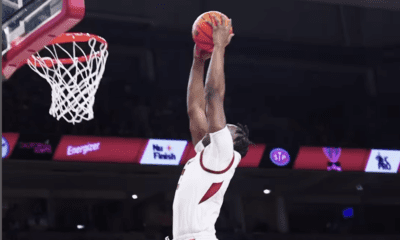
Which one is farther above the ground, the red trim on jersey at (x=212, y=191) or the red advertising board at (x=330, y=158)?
the red advertising board at (x=330, y=158)

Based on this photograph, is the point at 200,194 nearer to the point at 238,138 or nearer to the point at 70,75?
the point at 238,138

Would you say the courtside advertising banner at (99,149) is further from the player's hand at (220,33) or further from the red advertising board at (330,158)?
the player's hand at (220,33)

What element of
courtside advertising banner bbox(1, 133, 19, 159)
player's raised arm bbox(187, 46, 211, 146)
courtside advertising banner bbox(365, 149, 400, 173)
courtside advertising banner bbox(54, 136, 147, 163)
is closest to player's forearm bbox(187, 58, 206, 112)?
player's raised arm bbox(187, 46, 211, 146)

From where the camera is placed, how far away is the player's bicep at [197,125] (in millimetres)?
3637

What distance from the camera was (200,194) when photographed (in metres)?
3.36

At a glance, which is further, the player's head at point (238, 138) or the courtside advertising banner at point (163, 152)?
the courtside advertising banner at point (163, 152)

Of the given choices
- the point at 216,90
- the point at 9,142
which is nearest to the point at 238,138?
the point at 216,90

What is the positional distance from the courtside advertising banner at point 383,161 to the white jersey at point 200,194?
10924 millimetres

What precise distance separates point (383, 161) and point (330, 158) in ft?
4.22

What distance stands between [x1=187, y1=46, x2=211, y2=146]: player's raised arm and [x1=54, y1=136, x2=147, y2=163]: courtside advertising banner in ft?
26.7

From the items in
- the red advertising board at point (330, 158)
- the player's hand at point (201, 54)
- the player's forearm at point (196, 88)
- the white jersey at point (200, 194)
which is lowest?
the white jersey at point (200, 194)

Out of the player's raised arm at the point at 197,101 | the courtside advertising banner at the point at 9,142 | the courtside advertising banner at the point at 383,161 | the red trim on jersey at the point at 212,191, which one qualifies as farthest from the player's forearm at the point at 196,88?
the courtside advertising banner at the point at 383,161

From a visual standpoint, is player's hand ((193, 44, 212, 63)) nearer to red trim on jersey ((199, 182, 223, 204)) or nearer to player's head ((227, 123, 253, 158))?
player's head ((227, 123, 253, 158))

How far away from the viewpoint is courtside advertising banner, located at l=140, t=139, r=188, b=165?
12.1m
